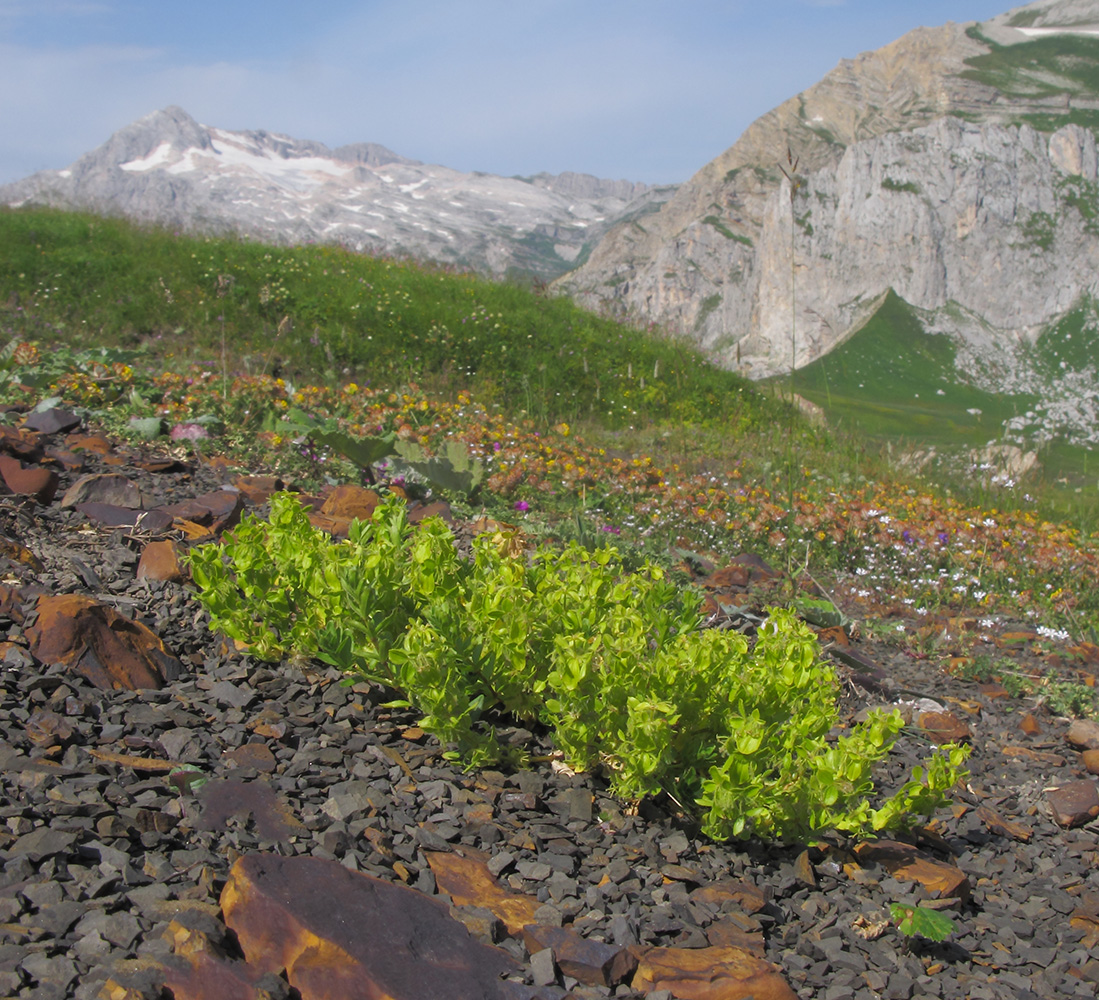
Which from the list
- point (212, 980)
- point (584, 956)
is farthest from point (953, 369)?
point (212, 980)

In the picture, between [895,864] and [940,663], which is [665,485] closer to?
[940,663]

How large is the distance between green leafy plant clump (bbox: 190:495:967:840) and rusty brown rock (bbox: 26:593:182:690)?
19cm

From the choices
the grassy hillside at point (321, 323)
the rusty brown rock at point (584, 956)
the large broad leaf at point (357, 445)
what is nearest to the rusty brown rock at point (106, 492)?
the large broad leaf at point (357, 445)

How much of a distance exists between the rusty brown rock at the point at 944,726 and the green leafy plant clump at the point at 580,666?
100 centimetres

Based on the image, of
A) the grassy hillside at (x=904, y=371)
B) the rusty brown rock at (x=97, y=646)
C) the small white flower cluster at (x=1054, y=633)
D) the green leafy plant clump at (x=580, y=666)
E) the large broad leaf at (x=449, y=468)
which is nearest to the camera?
the green leafy plant clump at (x=580, y=666)

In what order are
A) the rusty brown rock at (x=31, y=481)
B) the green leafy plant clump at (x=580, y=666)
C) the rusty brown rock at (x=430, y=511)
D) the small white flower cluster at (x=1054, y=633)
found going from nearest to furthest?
the green leafy plant clump at (x=580, y=666)
the rusty brown rock at (x=31, y=481)
the rusty brown rock at (x=430, y=511)
the small white flower cluster at (x=1054, y=633)

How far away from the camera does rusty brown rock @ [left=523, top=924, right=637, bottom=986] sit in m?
1.40

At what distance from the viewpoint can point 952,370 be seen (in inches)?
2756

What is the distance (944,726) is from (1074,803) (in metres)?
0.52

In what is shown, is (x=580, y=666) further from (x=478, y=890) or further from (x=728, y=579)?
(x=728, y=579)

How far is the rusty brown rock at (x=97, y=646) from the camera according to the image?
213 centimetres

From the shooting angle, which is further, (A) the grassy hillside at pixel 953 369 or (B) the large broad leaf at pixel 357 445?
(A) the grassy hillside at pixel 953 369

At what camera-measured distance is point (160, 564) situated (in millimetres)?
2762

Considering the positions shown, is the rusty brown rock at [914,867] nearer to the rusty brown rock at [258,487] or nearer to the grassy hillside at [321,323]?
the rusty brown rock at [258,487]
